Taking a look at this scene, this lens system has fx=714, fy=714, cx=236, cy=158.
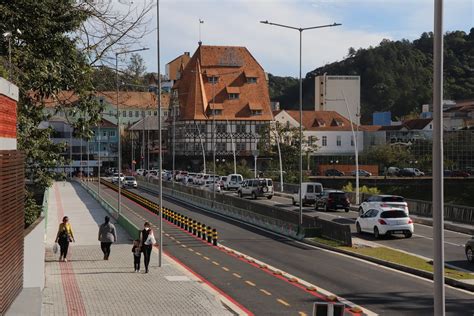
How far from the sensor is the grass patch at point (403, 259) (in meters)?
21.9

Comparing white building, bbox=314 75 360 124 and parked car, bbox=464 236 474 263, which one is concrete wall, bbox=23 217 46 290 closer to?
parked car, bbox=464 236 474 263

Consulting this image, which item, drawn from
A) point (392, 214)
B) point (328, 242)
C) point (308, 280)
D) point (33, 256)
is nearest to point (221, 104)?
point (392, 214)

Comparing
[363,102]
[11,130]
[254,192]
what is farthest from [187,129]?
[11,130]

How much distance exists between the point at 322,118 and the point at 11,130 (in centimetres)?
11450

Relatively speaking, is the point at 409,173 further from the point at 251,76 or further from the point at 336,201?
the point at 336,201

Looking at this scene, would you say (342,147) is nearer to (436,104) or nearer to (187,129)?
(187,129)

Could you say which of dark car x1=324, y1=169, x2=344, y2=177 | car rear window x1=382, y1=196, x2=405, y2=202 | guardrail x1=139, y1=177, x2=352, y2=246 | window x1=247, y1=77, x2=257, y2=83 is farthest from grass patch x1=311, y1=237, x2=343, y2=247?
window x1=247, y1=77, x2=257, y2=83

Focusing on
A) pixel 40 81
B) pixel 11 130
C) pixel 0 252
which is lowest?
pixel 0 252

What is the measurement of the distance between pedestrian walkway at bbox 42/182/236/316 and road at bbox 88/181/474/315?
3.16ft

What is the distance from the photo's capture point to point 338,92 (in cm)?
14412

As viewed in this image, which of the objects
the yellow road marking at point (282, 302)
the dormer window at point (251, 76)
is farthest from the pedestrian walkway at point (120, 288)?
the dormer window at point (251, 76)

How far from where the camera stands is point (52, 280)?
20.6 m

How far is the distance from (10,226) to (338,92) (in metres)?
135

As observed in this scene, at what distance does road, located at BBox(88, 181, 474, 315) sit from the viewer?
17.2 m
